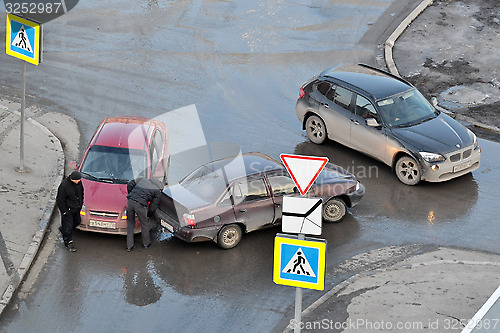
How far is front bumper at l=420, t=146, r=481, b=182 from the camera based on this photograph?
1689 cm

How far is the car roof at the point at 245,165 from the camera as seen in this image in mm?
14969

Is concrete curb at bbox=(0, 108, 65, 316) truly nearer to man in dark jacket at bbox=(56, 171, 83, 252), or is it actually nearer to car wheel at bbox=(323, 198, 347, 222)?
man in dark jacket at bbox=(56, 171, 83, 252)

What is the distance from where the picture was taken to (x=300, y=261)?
10148 mm

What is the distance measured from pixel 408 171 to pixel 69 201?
7240 mm

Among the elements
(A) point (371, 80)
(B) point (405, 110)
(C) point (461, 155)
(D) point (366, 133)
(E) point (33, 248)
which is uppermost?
(A) point (371, 80)

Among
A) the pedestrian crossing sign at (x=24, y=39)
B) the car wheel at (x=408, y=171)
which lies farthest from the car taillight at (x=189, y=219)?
the car wheel at (x=408, y=171)

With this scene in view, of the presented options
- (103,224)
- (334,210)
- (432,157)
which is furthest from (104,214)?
(432,157)

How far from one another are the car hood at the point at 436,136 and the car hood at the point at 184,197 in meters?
5.09

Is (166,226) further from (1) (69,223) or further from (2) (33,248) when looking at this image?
(2) (33,248)

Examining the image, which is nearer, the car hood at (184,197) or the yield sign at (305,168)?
the yield sign at (305,168)

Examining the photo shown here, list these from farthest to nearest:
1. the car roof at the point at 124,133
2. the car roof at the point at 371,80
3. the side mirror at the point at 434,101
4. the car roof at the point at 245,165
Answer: the side mirror at the point at 434,101 → the car roof at the point at 371,80 → the car roof at the point at 124,133 → the car roof at the point at 245,165

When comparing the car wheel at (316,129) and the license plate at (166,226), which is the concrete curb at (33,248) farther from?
the car wheel at (316,129)

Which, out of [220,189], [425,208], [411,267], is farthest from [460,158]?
[220,189]

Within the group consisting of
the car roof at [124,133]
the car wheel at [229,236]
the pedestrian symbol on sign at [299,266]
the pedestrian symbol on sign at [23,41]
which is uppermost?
the pedestrian symbol on sign at [23,41]
